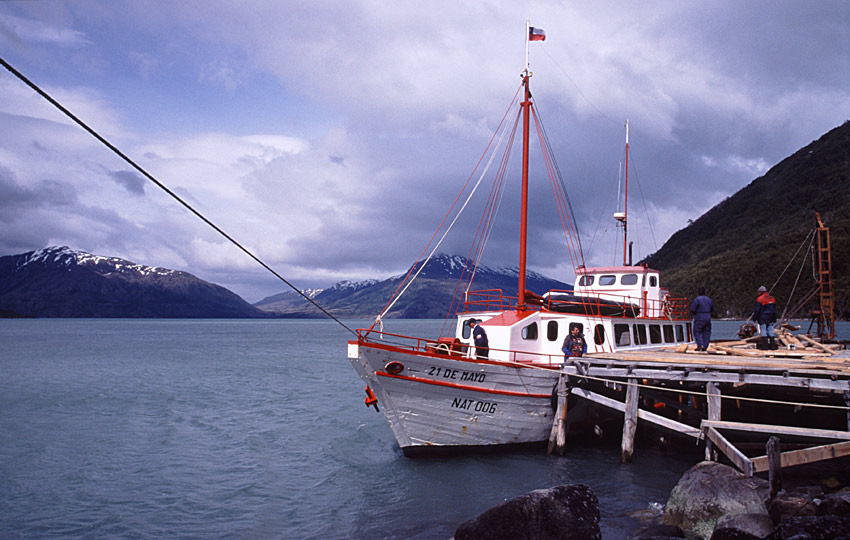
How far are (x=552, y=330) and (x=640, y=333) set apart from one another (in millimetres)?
5858

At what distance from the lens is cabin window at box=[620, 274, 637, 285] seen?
24.3 meters

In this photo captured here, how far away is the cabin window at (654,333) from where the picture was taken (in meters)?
23.0

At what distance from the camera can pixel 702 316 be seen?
60.7 feet

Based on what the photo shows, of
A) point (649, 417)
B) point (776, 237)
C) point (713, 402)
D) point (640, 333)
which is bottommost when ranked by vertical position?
point (649, 417)

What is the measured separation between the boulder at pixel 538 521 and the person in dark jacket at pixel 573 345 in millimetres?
7157

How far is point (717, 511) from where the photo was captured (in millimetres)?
10469

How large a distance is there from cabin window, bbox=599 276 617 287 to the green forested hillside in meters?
105

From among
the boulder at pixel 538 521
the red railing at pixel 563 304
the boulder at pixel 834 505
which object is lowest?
the boulder at pixel 538 521

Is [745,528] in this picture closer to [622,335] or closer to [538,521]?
[538,521]

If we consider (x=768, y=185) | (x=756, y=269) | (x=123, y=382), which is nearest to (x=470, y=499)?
(x=123, y=382)

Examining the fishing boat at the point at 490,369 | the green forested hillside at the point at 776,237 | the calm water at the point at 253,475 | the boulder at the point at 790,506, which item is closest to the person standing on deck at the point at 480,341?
the fishing boat at the point at 490,369

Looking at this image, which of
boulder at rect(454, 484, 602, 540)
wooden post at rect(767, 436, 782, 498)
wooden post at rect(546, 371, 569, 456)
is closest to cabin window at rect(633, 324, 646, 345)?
wooden post at rect(546, 371, 569, 456)

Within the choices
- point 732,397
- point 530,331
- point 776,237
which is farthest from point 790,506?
point 776,237

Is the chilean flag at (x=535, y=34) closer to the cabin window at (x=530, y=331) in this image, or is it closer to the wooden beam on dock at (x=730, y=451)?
the cabin window at (x=530, y=331)
